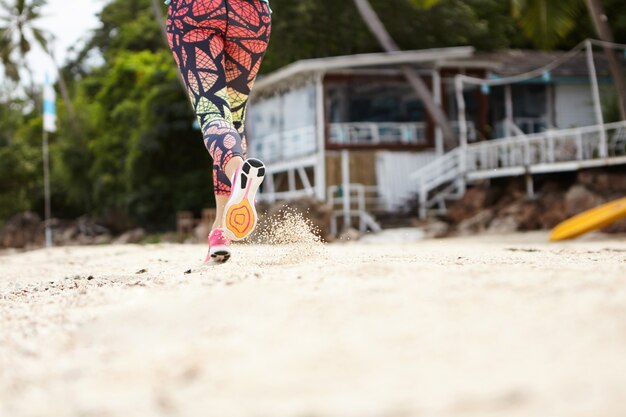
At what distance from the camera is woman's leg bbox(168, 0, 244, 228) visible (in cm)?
411

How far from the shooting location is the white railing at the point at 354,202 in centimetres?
2009

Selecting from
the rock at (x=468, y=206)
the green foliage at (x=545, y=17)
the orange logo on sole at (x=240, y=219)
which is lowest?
the orange logo on sole at (x=240, y=219)

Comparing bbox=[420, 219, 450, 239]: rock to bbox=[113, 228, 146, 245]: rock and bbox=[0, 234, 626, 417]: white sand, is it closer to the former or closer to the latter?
bbox=[113, 228, 146, 245]: rock

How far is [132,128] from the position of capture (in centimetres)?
3084

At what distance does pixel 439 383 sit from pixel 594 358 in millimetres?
344

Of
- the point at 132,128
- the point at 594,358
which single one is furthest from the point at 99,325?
the point at 132,128

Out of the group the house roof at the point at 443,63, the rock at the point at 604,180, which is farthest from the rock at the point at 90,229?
the rock at the point at 604,180

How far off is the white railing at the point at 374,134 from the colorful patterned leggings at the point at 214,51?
666 inches

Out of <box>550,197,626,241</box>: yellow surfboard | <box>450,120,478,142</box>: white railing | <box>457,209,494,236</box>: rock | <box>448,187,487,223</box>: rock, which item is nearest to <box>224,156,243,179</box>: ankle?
<box>550,197,626,241</box>: yellow surfboard

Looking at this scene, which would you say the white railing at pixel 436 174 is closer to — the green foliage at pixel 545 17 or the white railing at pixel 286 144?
the white railing at pixel 286 144

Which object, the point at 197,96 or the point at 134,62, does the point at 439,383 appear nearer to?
the point at 197,96

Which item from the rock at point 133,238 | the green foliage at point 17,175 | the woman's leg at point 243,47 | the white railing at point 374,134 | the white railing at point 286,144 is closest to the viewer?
the woman's leg at point 243,47

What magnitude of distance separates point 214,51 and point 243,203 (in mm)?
953

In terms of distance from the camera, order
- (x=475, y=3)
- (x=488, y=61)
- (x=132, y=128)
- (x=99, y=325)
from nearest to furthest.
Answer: (x=99, y=325) → (x=488, y=61) → (x=475, y=3) → (x=132, y=128)
